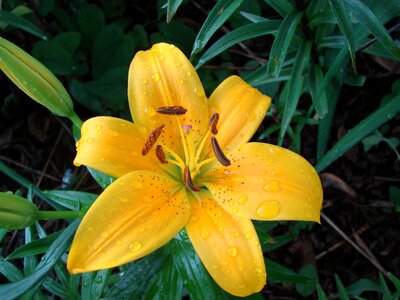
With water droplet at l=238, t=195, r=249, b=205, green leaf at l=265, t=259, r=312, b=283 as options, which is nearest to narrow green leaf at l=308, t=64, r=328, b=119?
green leaf at l=265, t=259, r=312, b=283

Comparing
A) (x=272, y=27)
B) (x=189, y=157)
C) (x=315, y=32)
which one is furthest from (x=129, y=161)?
(x=315, y=32)

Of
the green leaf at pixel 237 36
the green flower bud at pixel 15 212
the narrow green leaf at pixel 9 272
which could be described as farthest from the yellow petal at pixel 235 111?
the narrow green leaf at pixel 9 272

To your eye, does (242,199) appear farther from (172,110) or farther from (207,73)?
(207,73)

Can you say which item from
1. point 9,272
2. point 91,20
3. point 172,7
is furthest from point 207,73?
point 9,272

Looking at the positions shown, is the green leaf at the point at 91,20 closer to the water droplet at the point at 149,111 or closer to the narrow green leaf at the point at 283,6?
the narrow green leaf at the point at 283,6

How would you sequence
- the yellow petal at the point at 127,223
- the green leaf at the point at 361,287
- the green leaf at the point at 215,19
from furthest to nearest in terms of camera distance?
the green leaf at the point at 361,287 → the green leaf at the point at 215,19 → the yellow petal at the point at 127,223

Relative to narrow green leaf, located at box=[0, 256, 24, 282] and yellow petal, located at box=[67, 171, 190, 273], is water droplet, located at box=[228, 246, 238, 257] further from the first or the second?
narrow green leaf, located at box=[0, 256, 24, 282]

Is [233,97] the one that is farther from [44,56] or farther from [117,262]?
[44,56]
